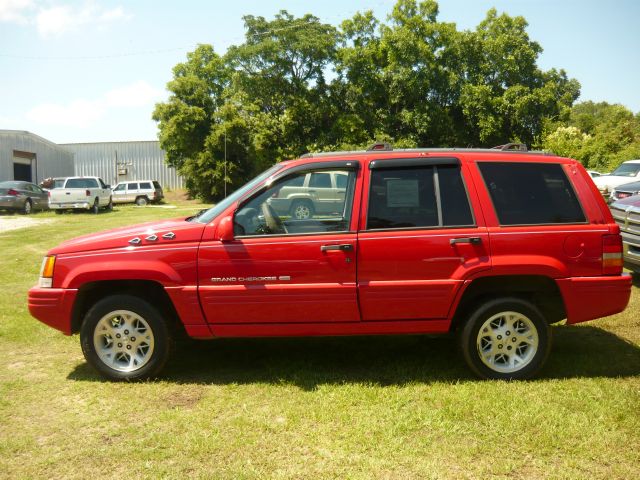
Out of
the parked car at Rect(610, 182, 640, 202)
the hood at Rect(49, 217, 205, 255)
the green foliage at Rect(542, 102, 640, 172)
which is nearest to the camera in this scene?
the hood at Rect(49, 217, 205, 255)

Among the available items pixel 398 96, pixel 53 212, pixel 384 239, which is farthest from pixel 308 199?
pixel 398 96

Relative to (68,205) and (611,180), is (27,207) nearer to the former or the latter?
(68,205)

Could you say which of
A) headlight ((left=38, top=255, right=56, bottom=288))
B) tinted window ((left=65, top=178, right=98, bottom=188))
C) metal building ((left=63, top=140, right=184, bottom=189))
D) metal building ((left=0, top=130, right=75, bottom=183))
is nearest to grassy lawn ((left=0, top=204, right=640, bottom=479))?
headlight ((left=38, top=255, right=56, bottom=288))

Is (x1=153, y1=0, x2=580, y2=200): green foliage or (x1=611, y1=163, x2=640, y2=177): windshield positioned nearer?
(x1=611, y1=163, x2=640, y2=177): windshield

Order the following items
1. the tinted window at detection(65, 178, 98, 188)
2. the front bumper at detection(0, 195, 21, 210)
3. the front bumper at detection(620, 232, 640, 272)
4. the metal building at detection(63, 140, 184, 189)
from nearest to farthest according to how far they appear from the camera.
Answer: the front bumper at detection(620, 232, 640, 272) → the front bumper at detection(0, 195, 21, 210) → the tinted window at detection(65, 178, 98, 188) → the metal building at detection(63, 140, 184, 189)

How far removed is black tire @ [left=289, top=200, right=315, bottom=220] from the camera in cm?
474

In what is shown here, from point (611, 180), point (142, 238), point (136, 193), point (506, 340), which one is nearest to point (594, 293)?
point (506, 340)

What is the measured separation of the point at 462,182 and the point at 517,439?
2044mm

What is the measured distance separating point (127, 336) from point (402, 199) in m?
2.54

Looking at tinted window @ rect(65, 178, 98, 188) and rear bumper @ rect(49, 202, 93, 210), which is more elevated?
tinted window @ rect(65, 178, 98, 188)

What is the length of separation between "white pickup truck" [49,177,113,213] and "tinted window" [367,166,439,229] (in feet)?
77.7

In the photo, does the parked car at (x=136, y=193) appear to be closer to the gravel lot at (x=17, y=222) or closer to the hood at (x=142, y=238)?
the gravel lot at (x=17, y=222)

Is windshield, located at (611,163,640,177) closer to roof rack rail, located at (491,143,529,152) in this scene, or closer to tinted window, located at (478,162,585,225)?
roof rack rail, located at (491,143,529,152)

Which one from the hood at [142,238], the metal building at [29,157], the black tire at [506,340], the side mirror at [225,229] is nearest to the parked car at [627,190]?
the black tire at [506,340]
